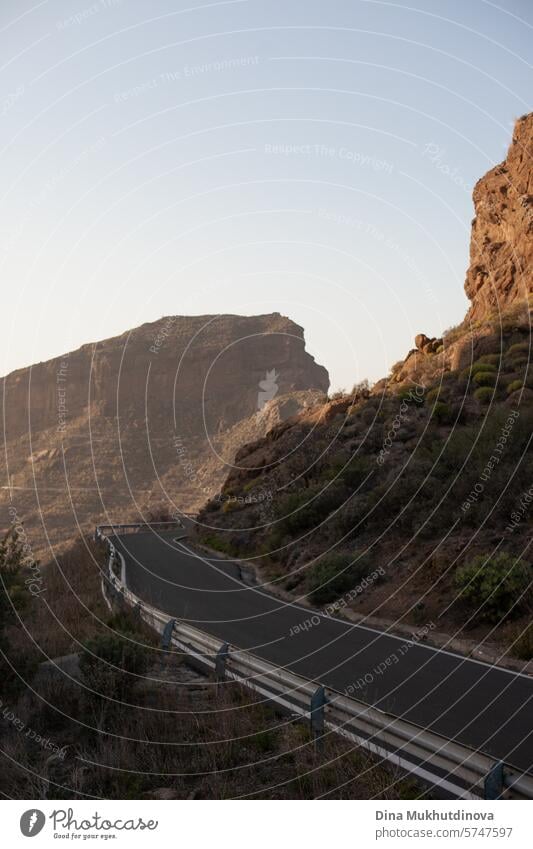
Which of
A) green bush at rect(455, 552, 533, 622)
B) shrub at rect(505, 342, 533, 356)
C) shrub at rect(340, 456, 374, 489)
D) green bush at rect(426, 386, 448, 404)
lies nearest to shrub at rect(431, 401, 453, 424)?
green bush at rect(426, 386, 448, 404)

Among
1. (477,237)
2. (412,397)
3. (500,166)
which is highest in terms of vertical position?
(500,166)

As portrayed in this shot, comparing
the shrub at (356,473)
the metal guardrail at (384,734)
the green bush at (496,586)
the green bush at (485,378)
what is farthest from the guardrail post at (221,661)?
the green bush at (485,378)

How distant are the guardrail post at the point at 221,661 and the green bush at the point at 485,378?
2049 centimetres

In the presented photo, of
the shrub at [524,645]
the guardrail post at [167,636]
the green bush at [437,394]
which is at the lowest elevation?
the shrub at [524,645]

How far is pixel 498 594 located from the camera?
46.8 feet

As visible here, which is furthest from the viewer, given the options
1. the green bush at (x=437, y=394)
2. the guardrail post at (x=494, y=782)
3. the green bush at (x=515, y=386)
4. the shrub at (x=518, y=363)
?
the green bush at (x=437, y=394)

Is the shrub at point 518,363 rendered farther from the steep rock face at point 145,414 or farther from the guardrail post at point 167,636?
the steep rock face at point 145,414

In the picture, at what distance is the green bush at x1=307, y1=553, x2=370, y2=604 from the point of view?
19.0 m

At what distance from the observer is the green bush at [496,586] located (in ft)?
46.2

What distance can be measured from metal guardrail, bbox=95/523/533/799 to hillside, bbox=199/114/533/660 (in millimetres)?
5480

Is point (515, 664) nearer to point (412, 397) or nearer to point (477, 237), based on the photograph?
point (412, 397)

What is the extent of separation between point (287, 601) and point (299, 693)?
40.2ft

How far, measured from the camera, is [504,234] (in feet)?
131

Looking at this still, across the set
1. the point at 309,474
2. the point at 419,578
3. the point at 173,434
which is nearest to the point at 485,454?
the point at 419,578
